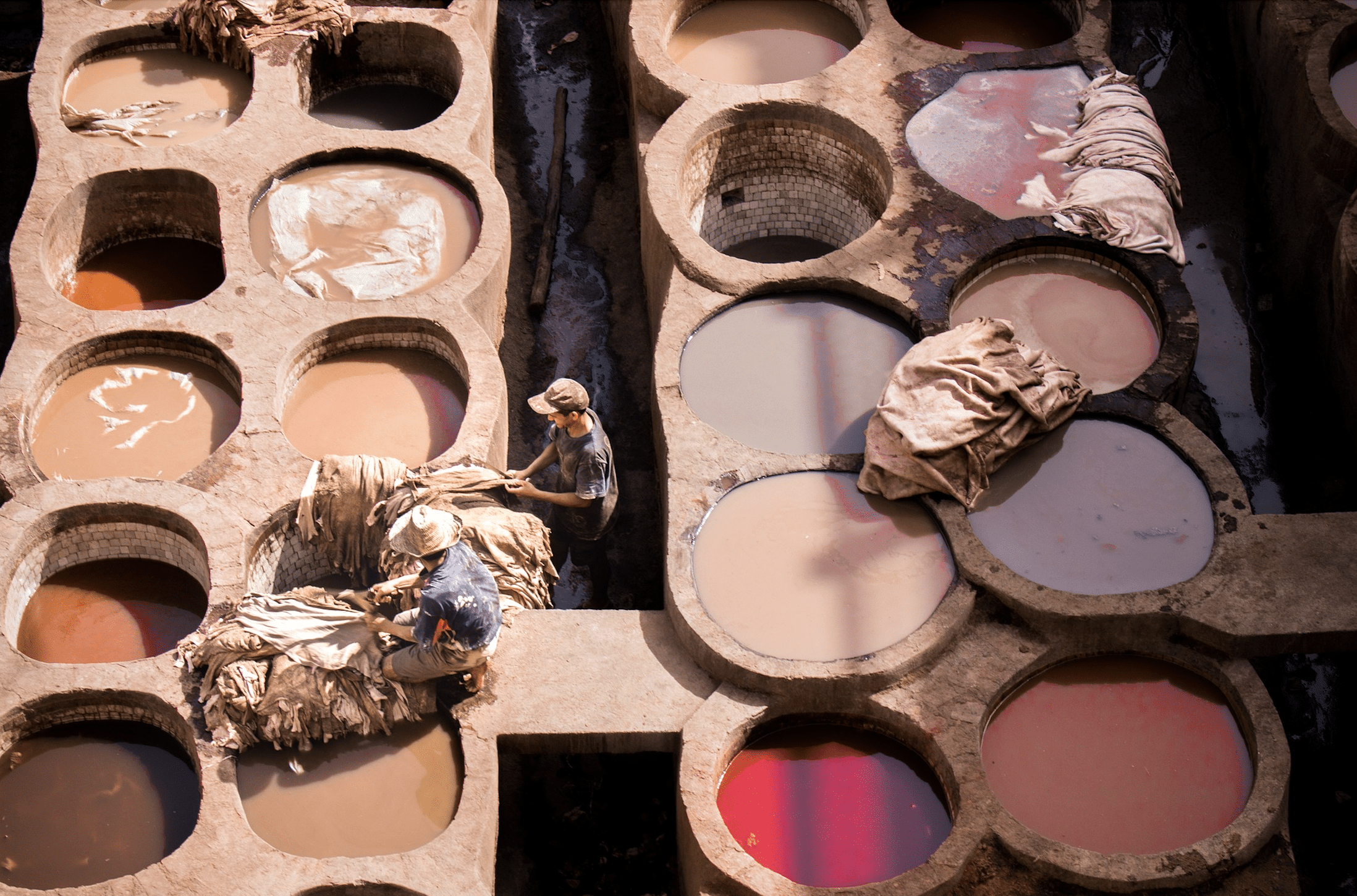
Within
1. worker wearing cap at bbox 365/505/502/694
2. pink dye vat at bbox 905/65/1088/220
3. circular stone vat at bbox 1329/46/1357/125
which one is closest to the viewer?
worker wearing cap at bbox 365/505/502/694

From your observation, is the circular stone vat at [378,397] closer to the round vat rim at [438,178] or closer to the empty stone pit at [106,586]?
the round vat rim at [438,178]

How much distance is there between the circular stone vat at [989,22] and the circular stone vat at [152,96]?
209 inches

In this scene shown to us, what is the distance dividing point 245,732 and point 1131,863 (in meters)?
4.30

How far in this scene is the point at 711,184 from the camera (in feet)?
33.3

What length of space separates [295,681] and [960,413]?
3.74 metres

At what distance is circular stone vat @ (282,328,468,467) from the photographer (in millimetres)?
8398

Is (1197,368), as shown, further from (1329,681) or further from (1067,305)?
(1329,681)

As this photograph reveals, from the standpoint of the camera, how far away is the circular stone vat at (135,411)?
829 cm

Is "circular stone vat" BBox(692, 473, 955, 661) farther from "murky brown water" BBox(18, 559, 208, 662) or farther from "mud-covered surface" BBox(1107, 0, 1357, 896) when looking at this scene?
"murky brown water" BBox(18, 559, 208, 662)

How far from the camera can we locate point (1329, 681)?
27.1ft

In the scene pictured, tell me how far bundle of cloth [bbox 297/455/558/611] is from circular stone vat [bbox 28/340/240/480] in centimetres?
115

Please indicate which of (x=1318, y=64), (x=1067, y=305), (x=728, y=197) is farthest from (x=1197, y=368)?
(x=728, y=197)

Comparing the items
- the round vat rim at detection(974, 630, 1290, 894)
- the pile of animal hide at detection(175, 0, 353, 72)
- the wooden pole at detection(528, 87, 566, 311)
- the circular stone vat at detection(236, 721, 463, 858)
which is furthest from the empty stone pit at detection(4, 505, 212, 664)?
the round vat rim at detection(974, 630, 1290, 894)

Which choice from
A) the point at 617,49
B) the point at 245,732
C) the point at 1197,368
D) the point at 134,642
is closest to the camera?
the point at 245,732
